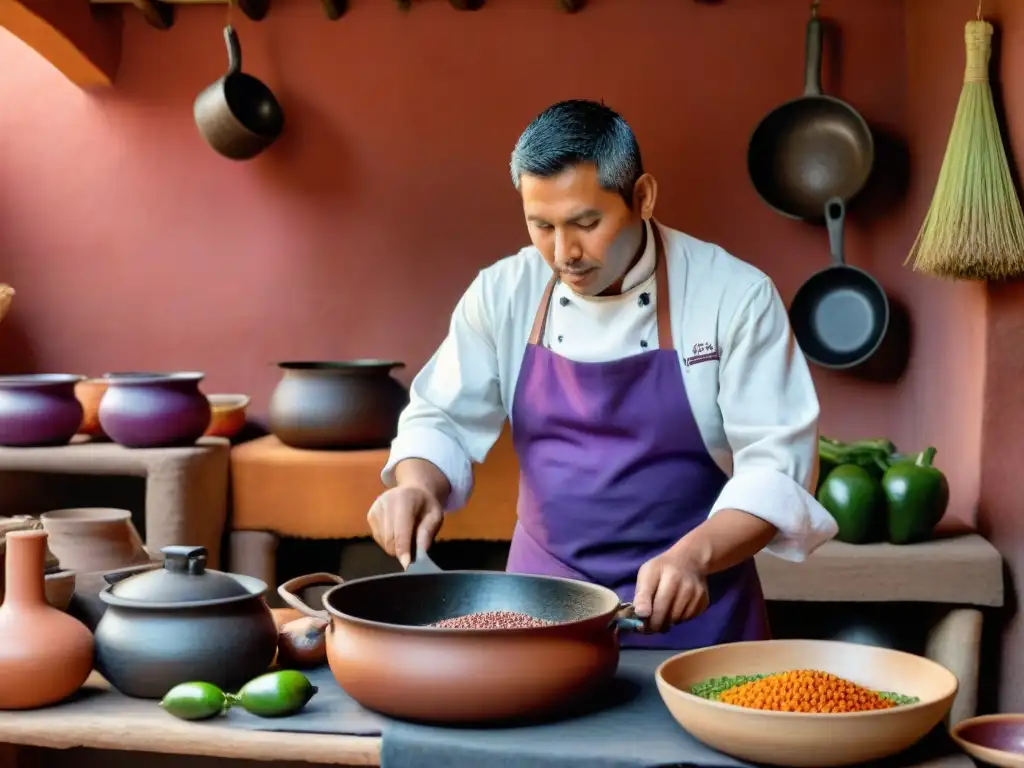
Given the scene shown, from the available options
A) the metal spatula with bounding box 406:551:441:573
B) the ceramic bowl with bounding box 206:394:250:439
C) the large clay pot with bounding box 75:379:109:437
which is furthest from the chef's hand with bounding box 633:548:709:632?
the large clay pot with bounding box 75:379:109:437

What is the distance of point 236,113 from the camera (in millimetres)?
3814

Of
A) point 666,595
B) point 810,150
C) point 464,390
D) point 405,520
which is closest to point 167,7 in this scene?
point 810,150

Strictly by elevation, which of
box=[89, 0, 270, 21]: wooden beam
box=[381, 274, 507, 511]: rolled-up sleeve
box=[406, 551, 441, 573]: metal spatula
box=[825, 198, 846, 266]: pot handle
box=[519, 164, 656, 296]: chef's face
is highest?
box=[89, 0, 270, 21]: wooden beam

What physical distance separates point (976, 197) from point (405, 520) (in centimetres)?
182

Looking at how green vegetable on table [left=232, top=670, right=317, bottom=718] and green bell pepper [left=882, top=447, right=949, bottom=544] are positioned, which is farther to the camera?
green bell pepper [left=882, top=447, right=949, bottom=544]

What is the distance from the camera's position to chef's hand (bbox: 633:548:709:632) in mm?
1509

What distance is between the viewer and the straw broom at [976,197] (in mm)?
2885

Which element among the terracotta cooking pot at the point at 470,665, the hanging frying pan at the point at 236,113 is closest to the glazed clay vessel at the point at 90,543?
the terracotta cooking pot at the point at 470,665

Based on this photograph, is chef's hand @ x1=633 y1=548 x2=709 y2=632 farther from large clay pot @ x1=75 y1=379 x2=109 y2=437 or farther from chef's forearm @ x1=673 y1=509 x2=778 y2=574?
large clay pot @ x1=75 y1=379 x2=109 y2=437

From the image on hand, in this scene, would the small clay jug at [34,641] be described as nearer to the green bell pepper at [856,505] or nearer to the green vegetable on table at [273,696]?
the green vegetable on table at [273,696]

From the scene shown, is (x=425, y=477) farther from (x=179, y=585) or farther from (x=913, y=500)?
(x=913, y=500)

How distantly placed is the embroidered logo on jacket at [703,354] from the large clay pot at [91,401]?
7.20 ft

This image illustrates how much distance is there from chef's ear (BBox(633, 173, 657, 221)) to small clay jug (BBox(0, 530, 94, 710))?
993 millimetres

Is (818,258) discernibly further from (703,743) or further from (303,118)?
(703,743)
